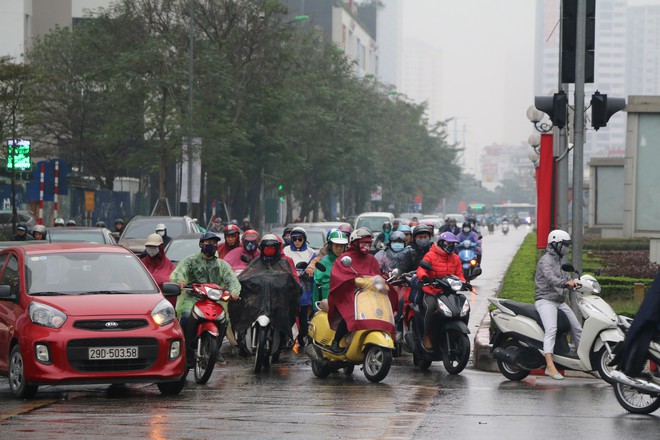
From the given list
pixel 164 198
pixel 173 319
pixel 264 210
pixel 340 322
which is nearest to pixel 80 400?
pixel 173 319

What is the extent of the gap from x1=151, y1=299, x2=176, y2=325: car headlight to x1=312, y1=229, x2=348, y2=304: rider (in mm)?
3635

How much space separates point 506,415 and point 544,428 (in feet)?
2.90

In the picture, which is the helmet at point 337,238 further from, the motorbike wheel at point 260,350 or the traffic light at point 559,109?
the traffic light at point 559,109

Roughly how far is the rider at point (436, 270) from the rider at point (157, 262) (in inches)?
112

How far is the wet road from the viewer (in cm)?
1014

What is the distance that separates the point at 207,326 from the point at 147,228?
1646cm

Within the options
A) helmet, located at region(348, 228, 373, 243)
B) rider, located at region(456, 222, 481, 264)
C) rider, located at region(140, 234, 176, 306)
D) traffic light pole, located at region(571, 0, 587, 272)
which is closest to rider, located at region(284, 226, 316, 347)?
rider, located at region(140, 234, 176, 306)

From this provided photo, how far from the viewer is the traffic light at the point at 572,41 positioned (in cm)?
1611

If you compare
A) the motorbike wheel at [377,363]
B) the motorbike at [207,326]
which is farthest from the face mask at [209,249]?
the motorbike wheel at [377,363]

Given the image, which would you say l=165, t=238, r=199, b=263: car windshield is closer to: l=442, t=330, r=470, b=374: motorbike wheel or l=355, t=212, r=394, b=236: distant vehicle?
l=442, t=330, r=470, b=374: motorbike wheel

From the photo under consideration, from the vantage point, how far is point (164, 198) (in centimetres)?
4928

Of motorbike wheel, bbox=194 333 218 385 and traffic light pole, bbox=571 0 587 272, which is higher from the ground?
traffic light pole, bbox=571 0 587 272

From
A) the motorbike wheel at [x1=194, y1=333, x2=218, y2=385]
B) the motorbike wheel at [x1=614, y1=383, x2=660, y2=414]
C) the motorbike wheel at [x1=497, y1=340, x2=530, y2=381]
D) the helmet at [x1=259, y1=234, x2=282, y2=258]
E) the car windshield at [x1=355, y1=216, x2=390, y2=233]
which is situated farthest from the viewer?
the car windshield at [x1=355, y1=216, x2=390, y2=233]

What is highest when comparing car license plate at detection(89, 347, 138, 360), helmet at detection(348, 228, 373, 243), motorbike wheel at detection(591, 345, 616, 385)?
helmet at detection(348, 228, 373, 243)
